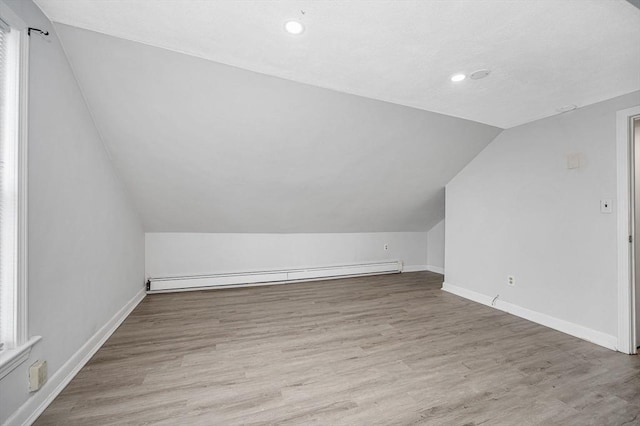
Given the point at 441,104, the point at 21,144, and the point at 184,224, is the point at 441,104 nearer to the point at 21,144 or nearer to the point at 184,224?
the point at 21,144

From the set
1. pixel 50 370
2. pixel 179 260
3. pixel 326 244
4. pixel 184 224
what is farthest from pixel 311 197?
pixel 50 370

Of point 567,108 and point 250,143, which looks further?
point 250,143

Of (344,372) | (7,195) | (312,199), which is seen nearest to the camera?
(7,195)

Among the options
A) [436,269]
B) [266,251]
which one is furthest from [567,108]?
[266,251]

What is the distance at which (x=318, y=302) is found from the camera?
11.8 feet

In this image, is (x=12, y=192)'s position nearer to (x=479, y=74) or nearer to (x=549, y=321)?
(x=479, y=74)

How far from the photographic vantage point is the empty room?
4.94 ft

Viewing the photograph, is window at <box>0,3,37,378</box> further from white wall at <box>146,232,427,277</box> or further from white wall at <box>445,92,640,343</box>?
→ white wall at <box>445,92,640,343</box>

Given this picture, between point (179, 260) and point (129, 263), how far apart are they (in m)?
0.89

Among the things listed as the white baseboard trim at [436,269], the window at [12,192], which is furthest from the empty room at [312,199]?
the white baseboard trim at [436,269]

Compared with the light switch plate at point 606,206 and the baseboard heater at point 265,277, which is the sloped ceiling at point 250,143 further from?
the light switch plate at point 606,206

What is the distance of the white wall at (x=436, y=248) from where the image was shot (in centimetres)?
534

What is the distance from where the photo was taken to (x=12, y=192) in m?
1.38

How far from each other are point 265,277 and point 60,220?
2.88 metres
